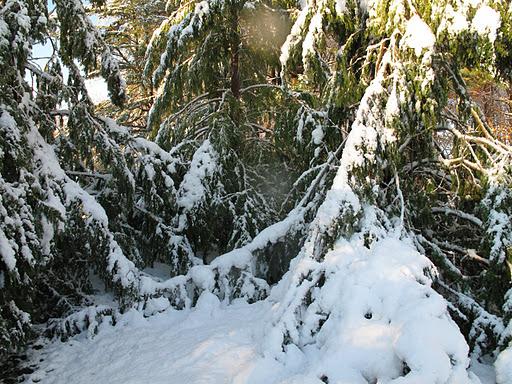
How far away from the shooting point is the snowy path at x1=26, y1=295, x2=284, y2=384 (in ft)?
12.0

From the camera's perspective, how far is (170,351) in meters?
4.23

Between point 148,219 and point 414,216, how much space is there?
3557mm

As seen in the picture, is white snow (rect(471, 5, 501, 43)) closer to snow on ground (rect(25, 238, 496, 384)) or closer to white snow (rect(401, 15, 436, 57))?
white snow (rect(401, 15, 436, 57))

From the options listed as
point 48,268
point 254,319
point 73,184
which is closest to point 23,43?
point 73,184

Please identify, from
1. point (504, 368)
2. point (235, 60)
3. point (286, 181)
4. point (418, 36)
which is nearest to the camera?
point (504, 368)

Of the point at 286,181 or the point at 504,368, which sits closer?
the point at 504,368

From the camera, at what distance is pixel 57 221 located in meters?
4.31

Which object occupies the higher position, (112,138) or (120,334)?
(112,138)

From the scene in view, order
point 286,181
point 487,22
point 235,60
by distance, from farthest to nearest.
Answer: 1. point 286,181
2. point 235,60
3. point 487,22

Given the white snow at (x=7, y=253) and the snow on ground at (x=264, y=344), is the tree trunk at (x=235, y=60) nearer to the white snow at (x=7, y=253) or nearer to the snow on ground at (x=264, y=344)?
the snow on ground at (x=264, y=344)

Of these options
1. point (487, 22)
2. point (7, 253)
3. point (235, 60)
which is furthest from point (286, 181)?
point (7, 253)

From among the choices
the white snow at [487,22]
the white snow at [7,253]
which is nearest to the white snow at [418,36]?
the white snow at [487,22]

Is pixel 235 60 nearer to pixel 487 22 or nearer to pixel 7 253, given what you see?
pixel 487 22

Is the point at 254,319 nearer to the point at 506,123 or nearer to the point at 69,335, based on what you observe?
the point at 69,335
